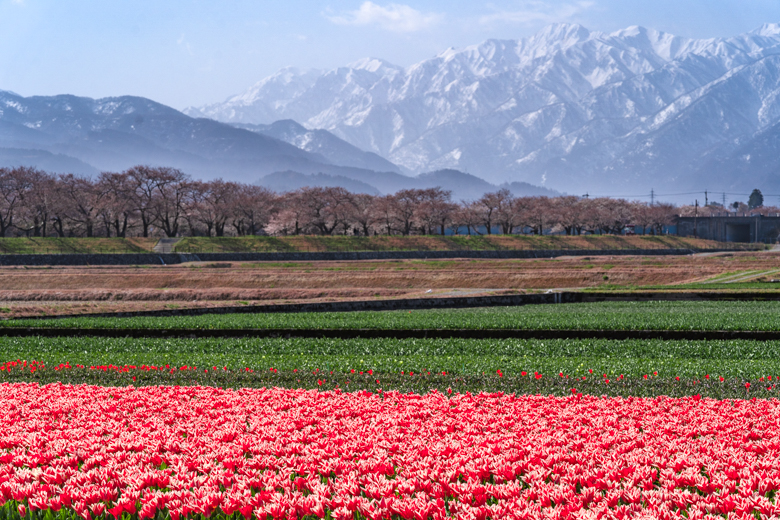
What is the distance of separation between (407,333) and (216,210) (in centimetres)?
10639

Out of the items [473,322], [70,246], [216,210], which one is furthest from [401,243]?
[473,322]

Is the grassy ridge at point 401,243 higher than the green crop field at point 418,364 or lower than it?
higher

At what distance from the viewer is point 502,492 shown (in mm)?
6246

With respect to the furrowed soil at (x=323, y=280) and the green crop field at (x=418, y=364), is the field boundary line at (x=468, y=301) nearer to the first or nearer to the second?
the furrowed soil at (x=323, y=280)

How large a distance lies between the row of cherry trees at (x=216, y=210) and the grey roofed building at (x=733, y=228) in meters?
22.6

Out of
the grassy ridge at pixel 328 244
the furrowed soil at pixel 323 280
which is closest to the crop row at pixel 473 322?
the furrowed soil at pixel 323 280

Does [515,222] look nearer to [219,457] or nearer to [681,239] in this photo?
[681,239]

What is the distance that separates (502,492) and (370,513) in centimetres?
134

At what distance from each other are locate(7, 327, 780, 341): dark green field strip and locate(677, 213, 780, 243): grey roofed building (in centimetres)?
15154

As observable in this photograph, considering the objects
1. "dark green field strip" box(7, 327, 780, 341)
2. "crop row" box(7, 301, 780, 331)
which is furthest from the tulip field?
"crop row" box(7, 301, 780, 331)

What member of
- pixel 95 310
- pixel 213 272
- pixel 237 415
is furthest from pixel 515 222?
pixel 237 415

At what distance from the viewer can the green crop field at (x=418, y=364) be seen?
553 inches

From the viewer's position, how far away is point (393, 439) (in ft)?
28.0

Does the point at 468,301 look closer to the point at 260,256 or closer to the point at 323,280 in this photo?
the point at 323,280
